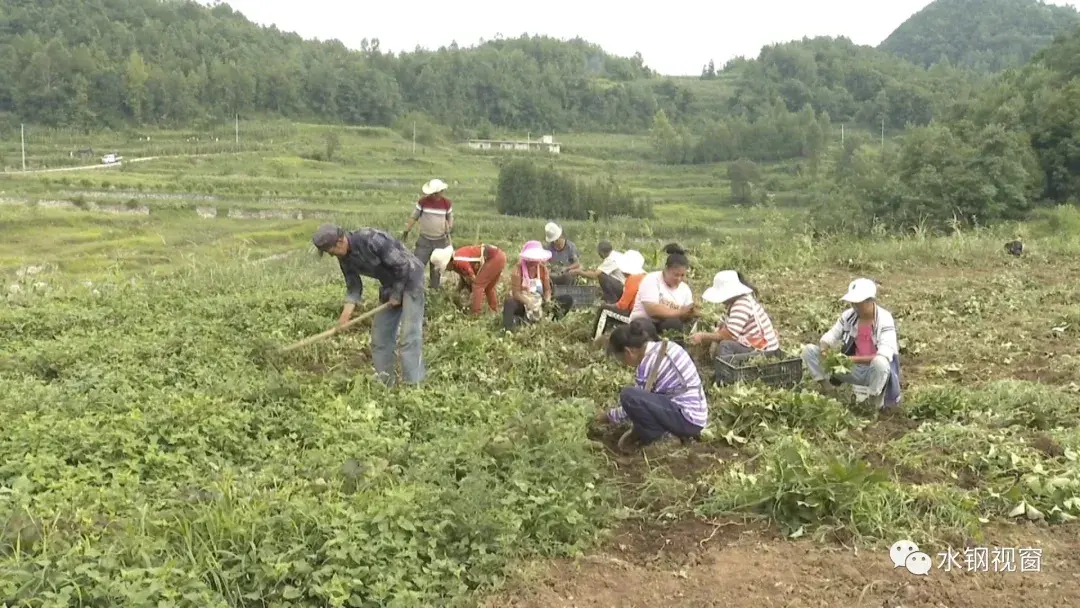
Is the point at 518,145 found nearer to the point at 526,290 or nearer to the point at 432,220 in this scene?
the point at 432,220

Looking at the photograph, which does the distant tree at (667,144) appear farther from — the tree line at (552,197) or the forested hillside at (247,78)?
the tree line at (552,197)

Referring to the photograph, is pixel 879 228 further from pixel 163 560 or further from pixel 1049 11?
pixel 1049 11

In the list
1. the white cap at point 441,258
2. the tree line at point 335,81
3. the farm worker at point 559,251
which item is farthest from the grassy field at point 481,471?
the tree line at point 335,81

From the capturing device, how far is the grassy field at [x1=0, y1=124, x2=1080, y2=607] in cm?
349

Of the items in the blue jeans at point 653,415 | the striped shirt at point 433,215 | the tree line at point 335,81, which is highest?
the tree line at point 335,81

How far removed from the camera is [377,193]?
170 feet

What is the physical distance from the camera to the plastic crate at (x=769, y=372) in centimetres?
598

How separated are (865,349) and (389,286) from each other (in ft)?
11.5

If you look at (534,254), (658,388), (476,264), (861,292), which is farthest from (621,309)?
(658,388)

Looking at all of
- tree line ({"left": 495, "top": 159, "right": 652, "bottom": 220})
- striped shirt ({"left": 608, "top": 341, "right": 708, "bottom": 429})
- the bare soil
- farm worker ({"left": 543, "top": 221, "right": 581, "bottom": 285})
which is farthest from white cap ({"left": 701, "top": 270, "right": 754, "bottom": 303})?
tree line ({"left": 495, "top": 159, "right": 652, "bottom": 220})

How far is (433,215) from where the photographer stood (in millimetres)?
9109

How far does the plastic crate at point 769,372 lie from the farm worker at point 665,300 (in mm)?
987

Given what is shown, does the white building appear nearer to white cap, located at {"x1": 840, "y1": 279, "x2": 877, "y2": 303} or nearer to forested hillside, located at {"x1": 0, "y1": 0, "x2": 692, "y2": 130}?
forested hillside, located at {"x1": 0, "y1": 0, "x2": 692, "y2": 130}

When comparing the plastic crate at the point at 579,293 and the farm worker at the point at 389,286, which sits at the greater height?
the farm worker at the point at 389,286
